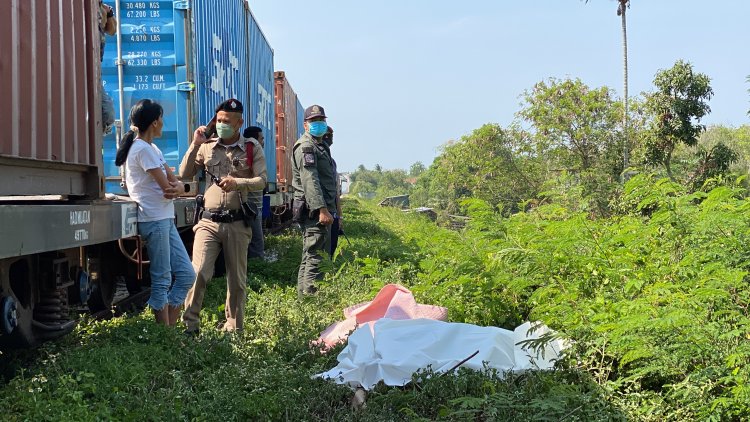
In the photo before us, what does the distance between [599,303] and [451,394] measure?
3.77 feet

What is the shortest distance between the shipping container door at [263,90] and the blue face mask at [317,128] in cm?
517

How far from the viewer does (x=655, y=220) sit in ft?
17.2

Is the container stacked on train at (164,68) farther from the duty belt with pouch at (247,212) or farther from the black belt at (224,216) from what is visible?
the duty belt with pouch at (247,212)

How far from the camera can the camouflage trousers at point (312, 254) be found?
23.2 ft

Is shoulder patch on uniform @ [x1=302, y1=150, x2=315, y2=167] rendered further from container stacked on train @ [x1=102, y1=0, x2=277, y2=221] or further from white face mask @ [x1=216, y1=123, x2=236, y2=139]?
container stacked on train @ [x1=102, y1=0, x2=277, y2=221]

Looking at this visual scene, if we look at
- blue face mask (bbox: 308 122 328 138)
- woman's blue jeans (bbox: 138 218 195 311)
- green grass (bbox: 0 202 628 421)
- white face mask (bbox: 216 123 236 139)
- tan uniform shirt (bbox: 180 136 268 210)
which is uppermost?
blue face mask (bbox: 308 122 328 138)

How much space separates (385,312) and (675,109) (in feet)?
68.8

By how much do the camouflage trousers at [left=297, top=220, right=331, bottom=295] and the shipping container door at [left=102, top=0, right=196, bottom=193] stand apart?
2.00 m

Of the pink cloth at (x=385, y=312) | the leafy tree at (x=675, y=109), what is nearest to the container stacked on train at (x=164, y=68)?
the pink cloth at (x=385, y=312)

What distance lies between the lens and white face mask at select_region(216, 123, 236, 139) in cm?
557

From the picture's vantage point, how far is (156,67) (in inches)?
315

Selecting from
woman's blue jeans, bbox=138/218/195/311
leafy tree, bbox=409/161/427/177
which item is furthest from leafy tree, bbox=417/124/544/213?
leafy tree, bbox=409/161/427/177

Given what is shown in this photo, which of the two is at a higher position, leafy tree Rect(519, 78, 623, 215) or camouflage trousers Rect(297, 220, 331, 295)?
leafy tree Rect(519, 78, 623, 215)

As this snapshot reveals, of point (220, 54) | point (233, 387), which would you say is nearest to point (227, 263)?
point (233, 387)
